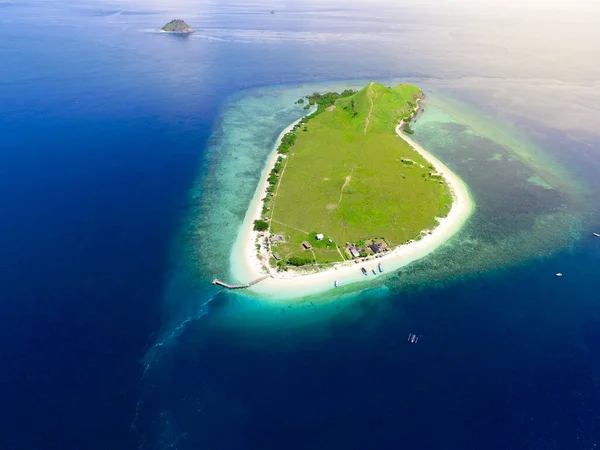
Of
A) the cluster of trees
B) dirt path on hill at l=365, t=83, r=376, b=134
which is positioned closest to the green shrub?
dirt path on hill at l=365, t=83, r=376, b=134

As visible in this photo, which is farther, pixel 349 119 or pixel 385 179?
pixel 349 119

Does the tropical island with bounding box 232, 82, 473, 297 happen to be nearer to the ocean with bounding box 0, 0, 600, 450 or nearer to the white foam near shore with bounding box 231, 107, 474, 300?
the white foam near shore with bounding box 231, 107, 474, 300

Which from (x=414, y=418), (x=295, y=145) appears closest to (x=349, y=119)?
(x=295, y=145)

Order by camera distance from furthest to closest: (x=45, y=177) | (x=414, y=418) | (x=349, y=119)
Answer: (x=349, y=119) < (x=45, y=177) < (x=414, y=418)

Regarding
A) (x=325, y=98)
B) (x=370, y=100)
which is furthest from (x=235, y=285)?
(x=325, y=98)

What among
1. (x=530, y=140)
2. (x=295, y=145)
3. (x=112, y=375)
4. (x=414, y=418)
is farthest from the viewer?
(x=530, y=140)

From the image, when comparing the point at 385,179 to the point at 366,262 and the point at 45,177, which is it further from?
the point at 45,177

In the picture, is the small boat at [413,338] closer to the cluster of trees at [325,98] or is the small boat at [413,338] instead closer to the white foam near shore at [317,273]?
the white foam near shore at [317,273]
